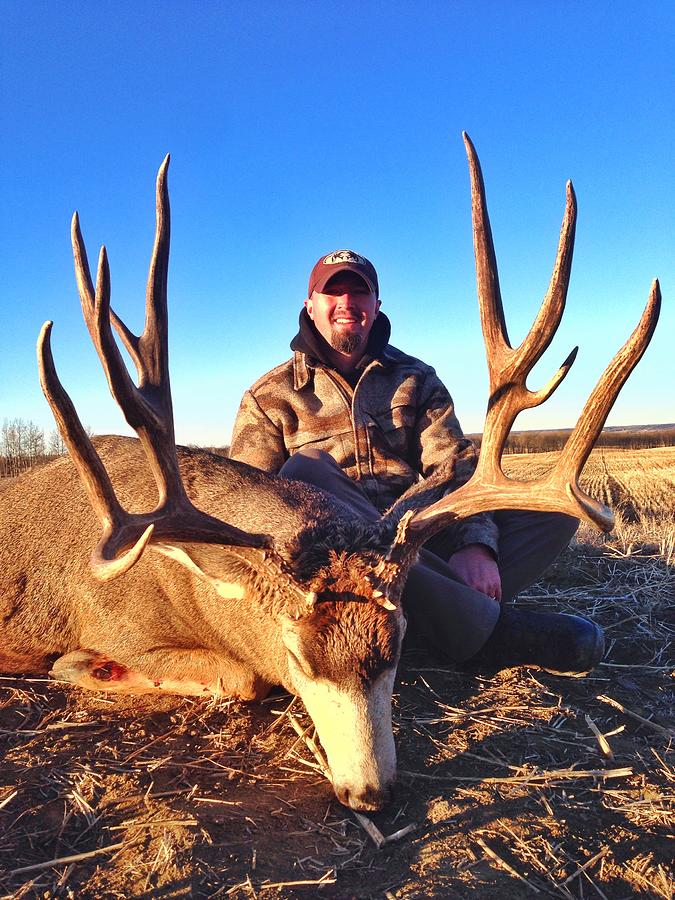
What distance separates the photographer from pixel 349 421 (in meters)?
5.80

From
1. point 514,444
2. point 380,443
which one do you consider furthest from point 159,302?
→ point 514,444

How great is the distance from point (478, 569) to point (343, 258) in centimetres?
311

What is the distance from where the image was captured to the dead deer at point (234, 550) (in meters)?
2.98

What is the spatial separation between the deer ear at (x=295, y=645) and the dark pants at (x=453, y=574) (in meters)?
1.00

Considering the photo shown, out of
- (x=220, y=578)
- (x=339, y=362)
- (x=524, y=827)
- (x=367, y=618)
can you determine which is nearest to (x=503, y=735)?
(x=524, y=827)

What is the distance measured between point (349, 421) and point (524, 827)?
364 cm

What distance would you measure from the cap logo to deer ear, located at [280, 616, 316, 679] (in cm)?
384

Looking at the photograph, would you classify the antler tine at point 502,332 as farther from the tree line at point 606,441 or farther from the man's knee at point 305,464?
the tree line at point 606,441

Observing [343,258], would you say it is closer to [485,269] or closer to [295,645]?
[485,269]

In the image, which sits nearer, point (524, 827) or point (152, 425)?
point (524, 827)

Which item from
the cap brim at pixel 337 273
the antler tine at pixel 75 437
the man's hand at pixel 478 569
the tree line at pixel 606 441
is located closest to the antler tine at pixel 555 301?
the man's hand at pixel 478 569

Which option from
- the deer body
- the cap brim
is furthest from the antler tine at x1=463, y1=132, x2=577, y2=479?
the cap brim

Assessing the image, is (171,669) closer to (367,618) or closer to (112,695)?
(112,695)

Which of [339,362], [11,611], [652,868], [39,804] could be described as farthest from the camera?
[339,362]
